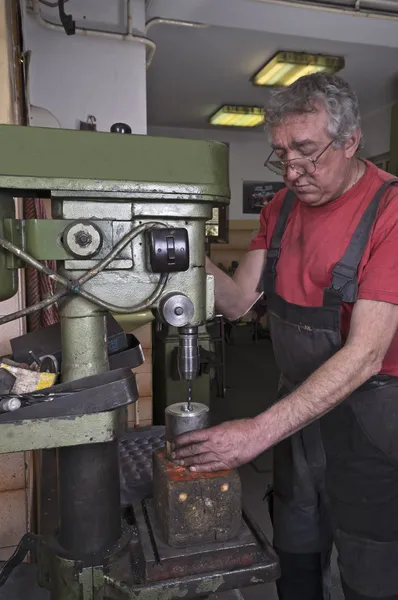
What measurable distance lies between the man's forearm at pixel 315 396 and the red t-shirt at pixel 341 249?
0.14 m

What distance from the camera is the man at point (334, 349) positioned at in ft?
Result: 3.28

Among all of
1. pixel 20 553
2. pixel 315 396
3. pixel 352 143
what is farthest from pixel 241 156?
pixel 20 553

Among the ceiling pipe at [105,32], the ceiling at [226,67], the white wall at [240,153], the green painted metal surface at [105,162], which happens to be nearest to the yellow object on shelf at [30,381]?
the green painted metal surface at [105,162]

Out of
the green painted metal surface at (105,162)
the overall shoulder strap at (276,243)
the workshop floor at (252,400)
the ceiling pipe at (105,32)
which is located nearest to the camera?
the green painted metal surface at (105,162)

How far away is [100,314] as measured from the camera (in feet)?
2.41

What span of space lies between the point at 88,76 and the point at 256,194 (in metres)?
3.99

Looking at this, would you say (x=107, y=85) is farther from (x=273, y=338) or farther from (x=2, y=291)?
(x=2, y=291)

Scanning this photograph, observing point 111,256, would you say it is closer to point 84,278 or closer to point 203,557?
point 84,278

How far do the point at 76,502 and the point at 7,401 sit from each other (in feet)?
0.65

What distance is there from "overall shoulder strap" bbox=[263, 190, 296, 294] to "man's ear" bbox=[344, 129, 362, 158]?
25cm

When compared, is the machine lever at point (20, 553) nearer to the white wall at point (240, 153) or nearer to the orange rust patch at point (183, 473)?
the orange rust patch at point (183, 473)

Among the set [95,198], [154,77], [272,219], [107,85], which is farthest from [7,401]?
[154,77]

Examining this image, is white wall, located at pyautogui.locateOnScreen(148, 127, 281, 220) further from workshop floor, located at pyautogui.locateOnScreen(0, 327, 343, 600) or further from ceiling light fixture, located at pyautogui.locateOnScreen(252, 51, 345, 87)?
ceiling light fixture, located at pyautogui.locateOnScreen(252, 51, 345, 87)

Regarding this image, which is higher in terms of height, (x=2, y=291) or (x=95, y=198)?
(x=95, y=198)
